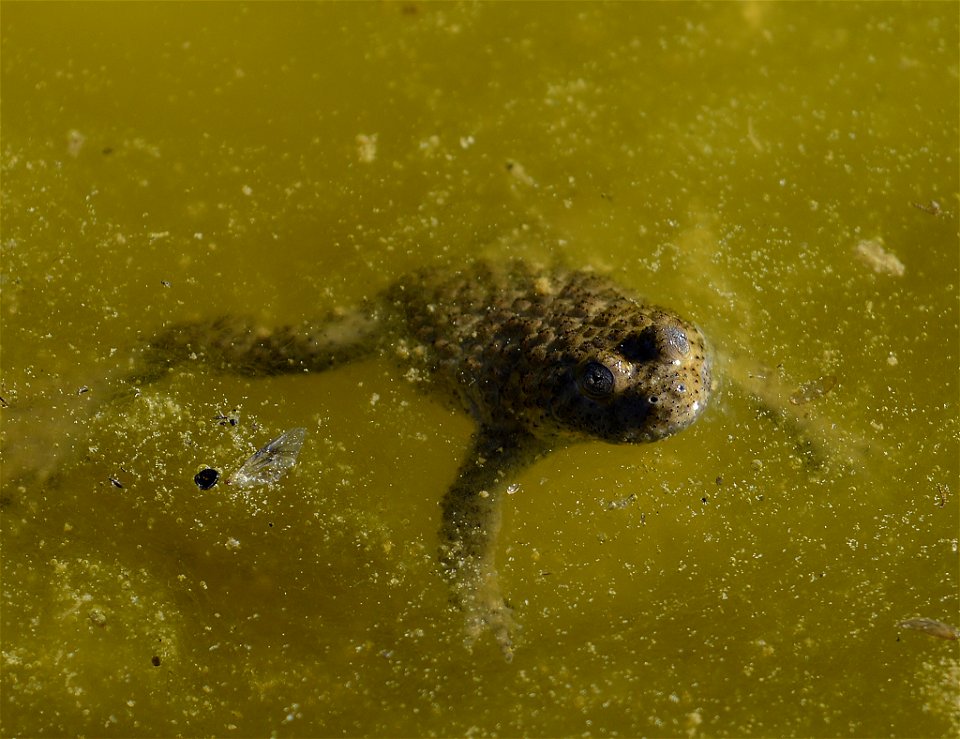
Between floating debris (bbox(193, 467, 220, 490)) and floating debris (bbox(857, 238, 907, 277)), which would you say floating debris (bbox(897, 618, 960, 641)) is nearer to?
floating debris (bbox(857, 238, 907, 277))

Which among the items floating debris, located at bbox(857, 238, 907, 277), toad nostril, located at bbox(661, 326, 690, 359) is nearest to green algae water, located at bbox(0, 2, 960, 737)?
floating debris, located at bbox(857, 238, 907, 277)

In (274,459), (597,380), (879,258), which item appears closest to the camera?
(597,380)

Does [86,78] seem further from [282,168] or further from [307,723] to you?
[307,723]

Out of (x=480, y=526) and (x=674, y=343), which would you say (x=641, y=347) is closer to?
(x=674, y=343)

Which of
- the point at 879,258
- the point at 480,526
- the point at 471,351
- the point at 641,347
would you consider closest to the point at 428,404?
the point at 471,351

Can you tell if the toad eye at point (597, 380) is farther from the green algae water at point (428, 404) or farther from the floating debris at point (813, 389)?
the floating debris at point (813, 389)

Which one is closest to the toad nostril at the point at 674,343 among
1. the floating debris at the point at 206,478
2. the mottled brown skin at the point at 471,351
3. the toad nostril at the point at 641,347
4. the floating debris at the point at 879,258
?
the toad nostril at the point at 641,347
